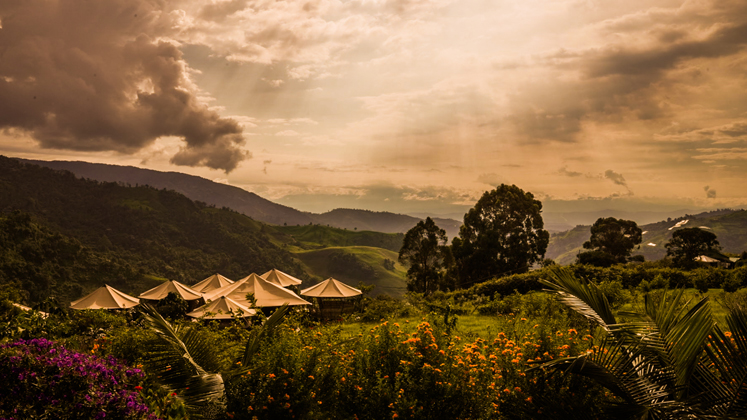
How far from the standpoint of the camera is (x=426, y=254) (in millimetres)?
35000

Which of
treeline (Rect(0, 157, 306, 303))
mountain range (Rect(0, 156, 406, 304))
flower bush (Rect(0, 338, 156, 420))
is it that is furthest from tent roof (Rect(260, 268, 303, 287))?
mountain range (Rect(0, 156, 406, 304))

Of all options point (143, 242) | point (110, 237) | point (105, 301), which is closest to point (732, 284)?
point (105, 301)

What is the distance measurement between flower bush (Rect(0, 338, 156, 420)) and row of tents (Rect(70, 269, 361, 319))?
46.3ft

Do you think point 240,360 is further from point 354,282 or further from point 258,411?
point 354,282

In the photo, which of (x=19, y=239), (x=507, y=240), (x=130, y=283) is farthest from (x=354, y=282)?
(x=507, y=240)

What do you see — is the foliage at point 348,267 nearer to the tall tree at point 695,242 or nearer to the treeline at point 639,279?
the tall tree at point 695,242

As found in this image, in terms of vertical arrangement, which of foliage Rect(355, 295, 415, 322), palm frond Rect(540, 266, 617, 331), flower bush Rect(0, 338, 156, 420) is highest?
palm frond Rect(540, 266, 617, 331)

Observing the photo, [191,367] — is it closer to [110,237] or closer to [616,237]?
[616,237]

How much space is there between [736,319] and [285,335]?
4519 millimetres

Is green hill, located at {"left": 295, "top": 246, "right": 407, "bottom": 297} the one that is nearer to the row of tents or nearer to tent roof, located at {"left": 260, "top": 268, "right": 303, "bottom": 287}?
tent roof, located at {"left": 260, "top": 268, "right": 303, "bottom": 287}

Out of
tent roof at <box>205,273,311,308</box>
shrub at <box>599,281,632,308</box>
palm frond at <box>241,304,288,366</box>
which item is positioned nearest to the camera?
palm frond at <box>241,304,288,366</box>

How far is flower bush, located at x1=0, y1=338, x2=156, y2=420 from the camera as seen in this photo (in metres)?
3.13

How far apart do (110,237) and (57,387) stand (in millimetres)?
136178

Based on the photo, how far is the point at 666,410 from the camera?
11.6 feet
